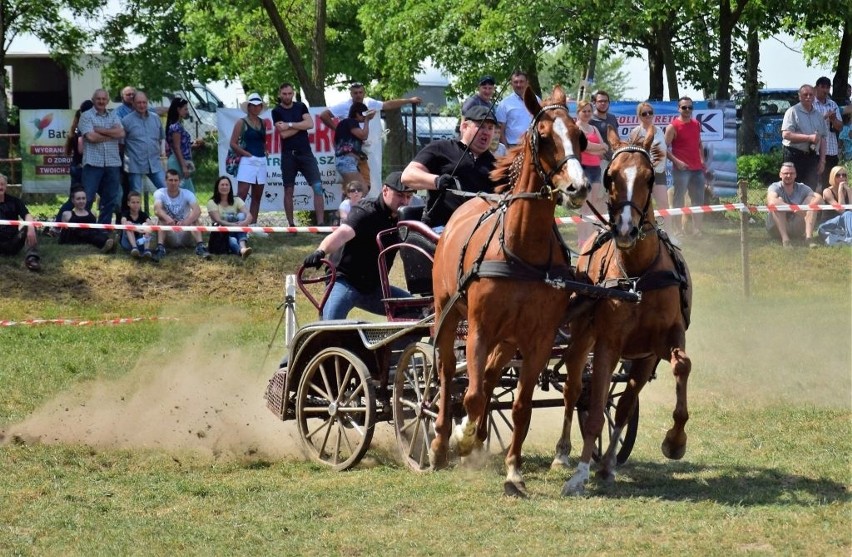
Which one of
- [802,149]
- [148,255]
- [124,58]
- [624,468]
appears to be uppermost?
[124,58]

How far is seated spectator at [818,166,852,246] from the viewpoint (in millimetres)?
16672

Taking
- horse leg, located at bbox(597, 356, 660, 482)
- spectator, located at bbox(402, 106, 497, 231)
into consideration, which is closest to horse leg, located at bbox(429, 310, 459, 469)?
horse leg, located at bbox(597, 356, 660, 482)

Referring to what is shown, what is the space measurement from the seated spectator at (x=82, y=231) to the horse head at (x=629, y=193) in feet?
30.4

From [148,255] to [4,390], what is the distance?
15.0 ft

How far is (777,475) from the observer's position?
802 centimetres

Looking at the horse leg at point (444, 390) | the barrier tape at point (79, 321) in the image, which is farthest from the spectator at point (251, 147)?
the horse leg at point (444, 390)

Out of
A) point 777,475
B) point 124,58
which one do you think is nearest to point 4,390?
point 777,475

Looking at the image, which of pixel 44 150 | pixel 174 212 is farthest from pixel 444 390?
pixel 44 150

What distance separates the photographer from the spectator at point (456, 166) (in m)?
8.83

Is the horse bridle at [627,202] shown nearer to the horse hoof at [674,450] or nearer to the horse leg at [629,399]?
the horse leg at [629,399]

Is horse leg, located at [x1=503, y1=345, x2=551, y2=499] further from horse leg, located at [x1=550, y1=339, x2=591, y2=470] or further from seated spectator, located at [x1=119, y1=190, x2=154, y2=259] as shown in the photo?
seated spectator, located at [x1=119, y1=190, x2=154, y2=259]

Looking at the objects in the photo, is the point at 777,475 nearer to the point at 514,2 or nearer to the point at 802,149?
the point at 802,149

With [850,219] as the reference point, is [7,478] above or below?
below

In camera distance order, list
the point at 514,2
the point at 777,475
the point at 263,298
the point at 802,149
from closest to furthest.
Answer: the point at 777,475 → the point at 263,298 → the point at 802,149 → the point at 514,2
